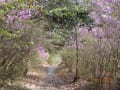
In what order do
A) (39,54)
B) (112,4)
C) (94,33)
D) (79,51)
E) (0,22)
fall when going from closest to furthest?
(0,22), (112,4), (94,33), (39,54), (79,51)

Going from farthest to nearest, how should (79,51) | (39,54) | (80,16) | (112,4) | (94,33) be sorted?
(80,16) < (79,51) < (39,54) < (94,33) < (112,4)

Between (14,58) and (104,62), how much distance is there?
12.5ft

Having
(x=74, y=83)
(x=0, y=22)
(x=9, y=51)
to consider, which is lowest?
(x=74, y=83)

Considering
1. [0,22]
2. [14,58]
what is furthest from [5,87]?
[0,22]

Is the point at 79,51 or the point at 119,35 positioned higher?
the point at 119,35

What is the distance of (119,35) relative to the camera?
13.2m

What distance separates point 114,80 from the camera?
14.9 metres

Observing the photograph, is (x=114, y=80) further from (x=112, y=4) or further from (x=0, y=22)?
(x=0, y=22)

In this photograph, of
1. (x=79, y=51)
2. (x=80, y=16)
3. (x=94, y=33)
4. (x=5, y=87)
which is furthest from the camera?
(x=80, y=16)

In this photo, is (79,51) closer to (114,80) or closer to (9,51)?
(114,80)

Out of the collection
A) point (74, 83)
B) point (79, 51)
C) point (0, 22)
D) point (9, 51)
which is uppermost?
point (0, 22)

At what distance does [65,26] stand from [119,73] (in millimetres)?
21053

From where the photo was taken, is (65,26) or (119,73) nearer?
(119,73)

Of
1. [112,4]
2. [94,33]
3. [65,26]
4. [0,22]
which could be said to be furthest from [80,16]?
[0,22]
